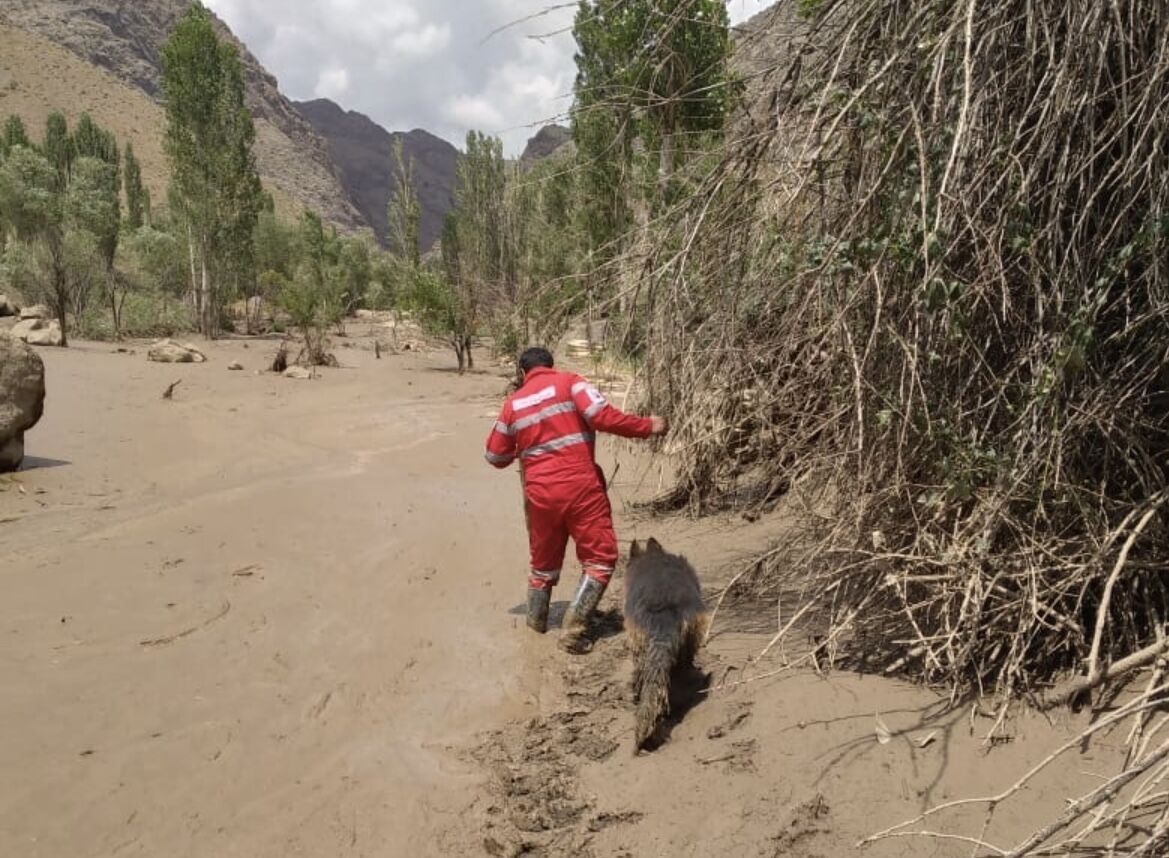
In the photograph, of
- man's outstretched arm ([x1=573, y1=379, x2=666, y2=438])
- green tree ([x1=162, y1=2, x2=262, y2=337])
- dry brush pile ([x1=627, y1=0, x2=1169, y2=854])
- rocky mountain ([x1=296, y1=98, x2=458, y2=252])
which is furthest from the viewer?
rocky mountain ([x1=296, y1=98, x2=458, y2=252])

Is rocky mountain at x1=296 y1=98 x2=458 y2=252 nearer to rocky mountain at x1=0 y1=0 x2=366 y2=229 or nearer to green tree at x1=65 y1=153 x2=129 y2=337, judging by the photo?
rocky mountain at x1=0 y1=0 x2=366 y2=229

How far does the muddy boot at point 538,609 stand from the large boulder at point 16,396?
6.38 meters

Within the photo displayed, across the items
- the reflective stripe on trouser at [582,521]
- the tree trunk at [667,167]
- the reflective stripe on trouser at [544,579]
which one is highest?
the tree trunk at [667,167]

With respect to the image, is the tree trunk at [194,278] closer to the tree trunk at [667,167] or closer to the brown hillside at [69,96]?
the tree trunk at [667,167]

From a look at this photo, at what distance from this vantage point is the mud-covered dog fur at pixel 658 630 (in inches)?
126

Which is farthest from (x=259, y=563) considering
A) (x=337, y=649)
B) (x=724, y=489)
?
(x=724, y=489)

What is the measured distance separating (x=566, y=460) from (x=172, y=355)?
1762cm

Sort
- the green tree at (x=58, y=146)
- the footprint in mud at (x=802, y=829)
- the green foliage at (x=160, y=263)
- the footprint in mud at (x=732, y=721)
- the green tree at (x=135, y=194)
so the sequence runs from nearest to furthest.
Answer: the footprint in mud at (x=802, y=829)
the footprint in mud at (x=732, y=721)
the green foliage at (x=160, y=263)
the green tree at (x=58, y=146)
the green tree at (x=135, y=194)

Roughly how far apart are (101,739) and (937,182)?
4.17 meters

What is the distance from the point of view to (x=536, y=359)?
15.4ft

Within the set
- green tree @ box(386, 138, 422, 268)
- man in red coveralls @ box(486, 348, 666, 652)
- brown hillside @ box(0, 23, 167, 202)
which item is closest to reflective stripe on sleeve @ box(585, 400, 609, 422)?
man in red coveralls @ box(486, 348, 666, 652)

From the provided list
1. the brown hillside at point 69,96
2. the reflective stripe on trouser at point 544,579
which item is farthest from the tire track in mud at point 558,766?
the brown hillside at point 69,96

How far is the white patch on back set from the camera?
14.7 ft

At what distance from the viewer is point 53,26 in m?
91.6
